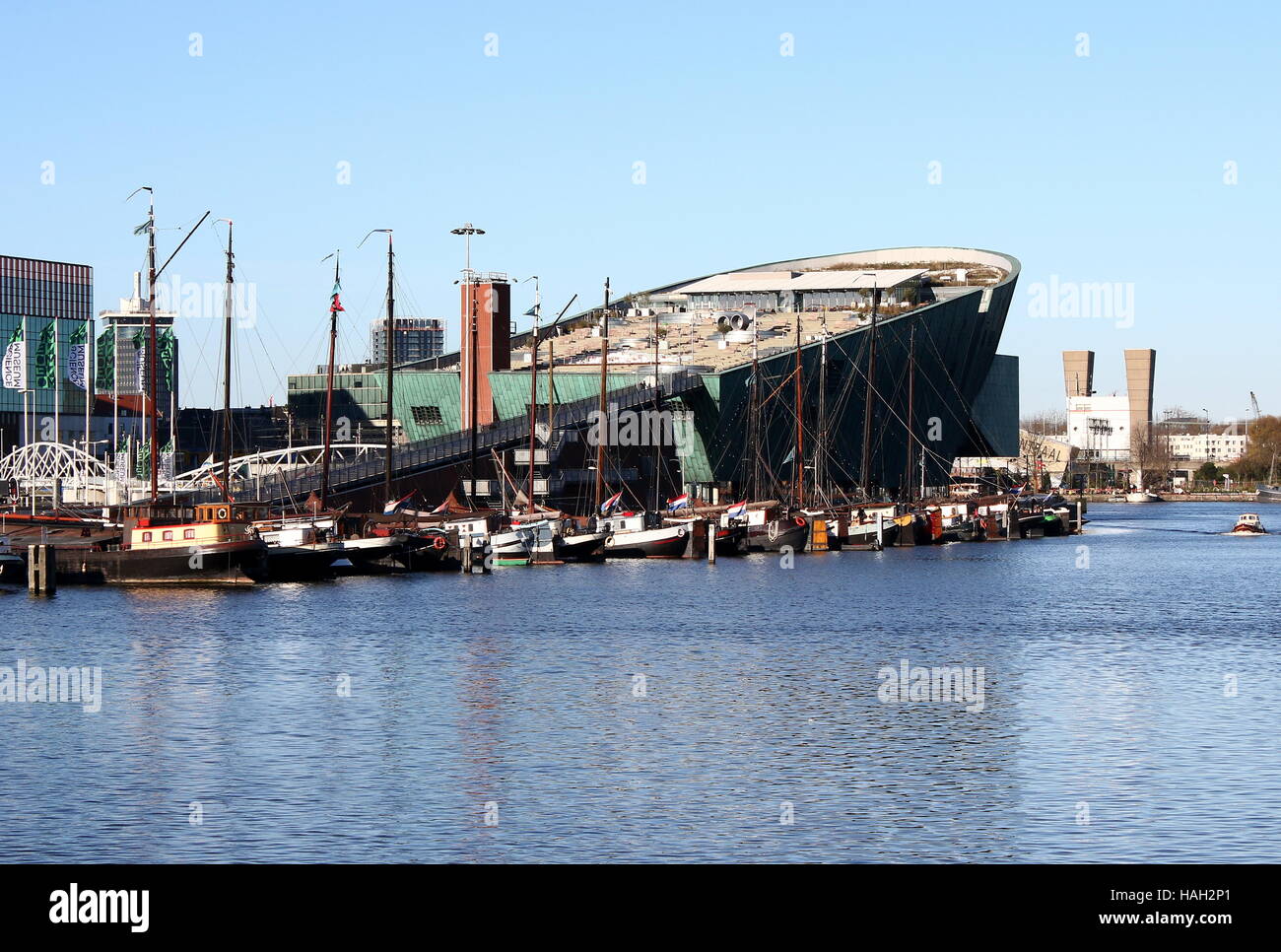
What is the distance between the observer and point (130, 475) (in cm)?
Result: 14325

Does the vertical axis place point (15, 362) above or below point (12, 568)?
above

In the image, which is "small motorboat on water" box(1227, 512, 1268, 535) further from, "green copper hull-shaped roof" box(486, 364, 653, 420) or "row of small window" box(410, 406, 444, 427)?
"row of small window" box(410, 406, 444, 427)

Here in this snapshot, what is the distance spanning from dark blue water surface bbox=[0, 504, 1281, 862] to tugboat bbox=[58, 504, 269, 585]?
2.71 meters

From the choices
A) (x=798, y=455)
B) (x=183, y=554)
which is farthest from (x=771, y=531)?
(x=183, y=554)

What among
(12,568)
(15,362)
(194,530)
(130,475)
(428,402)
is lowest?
(12,568)

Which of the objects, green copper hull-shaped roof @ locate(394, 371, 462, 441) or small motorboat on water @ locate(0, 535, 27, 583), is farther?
green copper hull-shaped roof @ locate(394, 371, 462, 441)

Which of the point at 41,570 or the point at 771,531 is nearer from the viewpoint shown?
the point at 41,570

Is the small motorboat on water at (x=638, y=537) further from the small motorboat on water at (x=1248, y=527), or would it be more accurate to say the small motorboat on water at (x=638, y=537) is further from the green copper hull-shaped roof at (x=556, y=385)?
the small motorboat on water at (x=1248, y=527)

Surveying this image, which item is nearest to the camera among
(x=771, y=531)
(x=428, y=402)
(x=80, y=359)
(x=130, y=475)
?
(x=771, y=531)

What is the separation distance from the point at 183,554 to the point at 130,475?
65.3 m

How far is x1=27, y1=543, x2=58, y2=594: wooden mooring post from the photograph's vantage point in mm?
79625

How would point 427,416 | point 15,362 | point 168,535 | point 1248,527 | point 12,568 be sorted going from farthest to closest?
point 15,362, point 1248,527, point 427,416, point 12,568, point 168,535

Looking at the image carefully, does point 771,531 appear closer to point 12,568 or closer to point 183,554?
point 183,554

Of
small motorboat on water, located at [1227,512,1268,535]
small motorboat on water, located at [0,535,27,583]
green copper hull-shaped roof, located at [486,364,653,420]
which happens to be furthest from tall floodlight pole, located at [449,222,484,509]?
small motorboat on water, located at [1227,512,1268,535]
